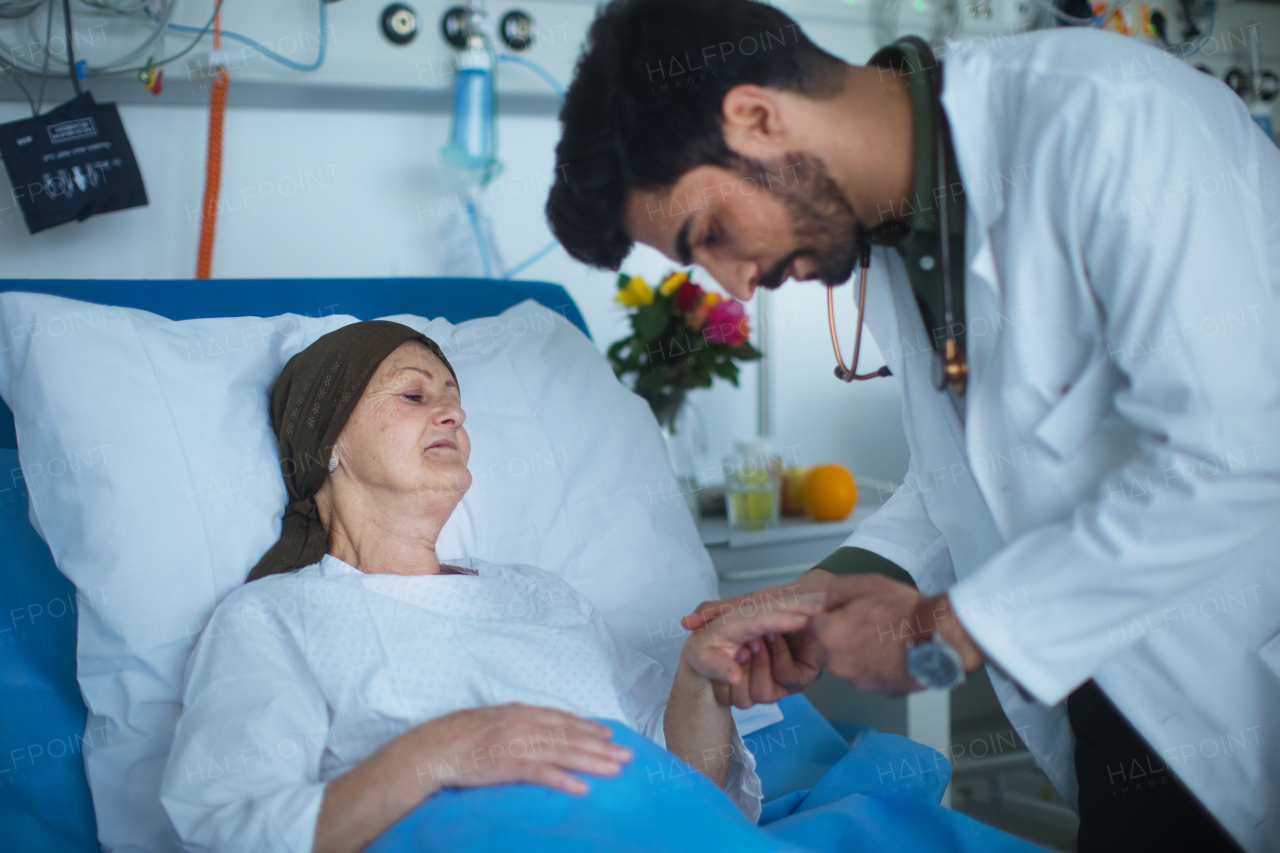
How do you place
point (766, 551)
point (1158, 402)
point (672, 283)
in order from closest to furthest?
point (1158, 402)
point (766, 551)
point (672, 283)

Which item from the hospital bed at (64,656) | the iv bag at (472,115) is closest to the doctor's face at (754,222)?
the hospital bed at (64,656)

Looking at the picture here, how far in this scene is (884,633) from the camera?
90 cm

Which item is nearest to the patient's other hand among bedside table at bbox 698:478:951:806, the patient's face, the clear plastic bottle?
the patient's face

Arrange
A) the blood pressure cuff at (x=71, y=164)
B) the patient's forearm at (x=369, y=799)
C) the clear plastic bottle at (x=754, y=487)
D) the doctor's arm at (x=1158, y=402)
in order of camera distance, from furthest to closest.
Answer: the clear plastic bottle at (x=754, y=487)
the blood pressure cuff at (x=71, y=164)
the patient's forearm at (x=369, y=799)
the doctor's arm at (x=1158, y=402)

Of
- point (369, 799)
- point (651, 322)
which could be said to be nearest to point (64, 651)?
point (369, 799)

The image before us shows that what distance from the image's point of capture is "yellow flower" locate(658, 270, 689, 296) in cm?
198

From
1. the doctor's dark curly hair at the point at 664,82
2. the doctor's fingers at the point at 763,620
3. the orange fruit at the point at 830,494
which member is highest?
the doctor's dark curly hair at the point at 664,82

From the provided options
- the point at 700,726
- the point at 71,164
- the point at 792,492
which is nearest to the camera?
the point at 700,726

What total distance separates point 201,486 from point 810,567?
1.14m

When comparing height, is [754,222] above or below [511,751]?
above

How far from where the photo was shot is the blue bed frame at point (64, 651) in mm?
1107

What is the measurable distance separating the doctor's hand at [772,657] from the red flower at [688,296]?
912 millimetres

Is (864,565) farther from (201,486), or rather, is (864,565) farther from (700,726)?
(201,486)

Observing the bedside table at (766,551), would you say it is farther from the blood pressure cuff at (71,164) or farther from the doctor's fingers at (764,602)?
the blood pressure cuff at (71,164)
